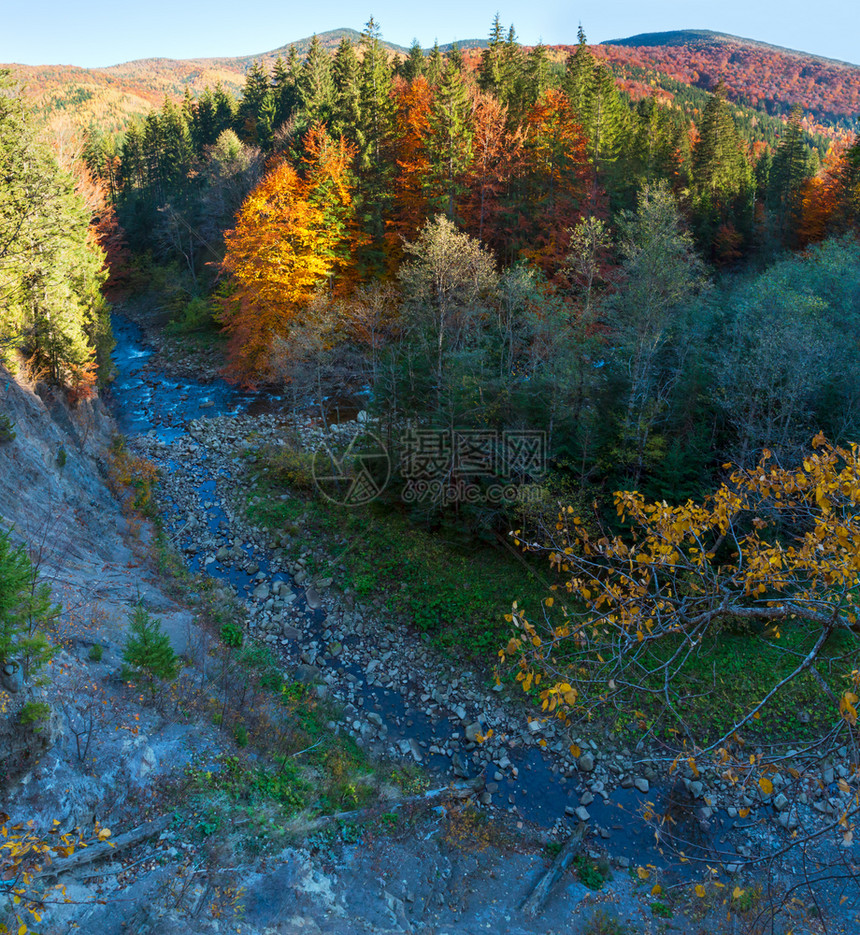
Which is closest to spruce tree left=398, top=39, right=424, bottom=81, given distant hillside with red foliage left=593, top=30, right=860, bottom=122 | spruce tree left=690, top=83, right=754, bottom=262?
spruce tree left=690, top=83, right=754, bottom=262

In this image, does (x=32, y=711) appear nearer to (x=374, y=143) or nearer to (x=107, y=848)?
(x=107, y=848)

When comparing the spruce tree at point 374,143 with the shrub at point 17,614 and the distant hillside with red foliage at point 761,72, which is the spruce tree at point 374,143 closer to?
the shrub at point 17,614

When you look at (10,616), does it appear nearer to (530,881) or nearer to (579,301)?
(530,881)

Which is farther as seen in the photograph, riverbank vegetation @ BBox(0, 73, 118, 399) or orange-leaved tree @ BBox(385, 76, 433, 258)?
orange-leaved tree @ BBox(385, 76, 433, 258)

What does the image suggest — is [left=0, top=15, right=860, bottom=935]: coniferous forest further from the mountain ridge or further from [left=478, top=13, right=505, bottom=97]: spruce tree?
the mountain ridge

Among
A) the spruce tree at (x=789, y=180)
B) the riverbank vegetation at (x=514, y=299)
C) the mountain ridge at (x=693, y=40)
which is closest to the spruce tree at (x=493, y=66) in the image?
the riverbank vegetation at (x=514, y=299)

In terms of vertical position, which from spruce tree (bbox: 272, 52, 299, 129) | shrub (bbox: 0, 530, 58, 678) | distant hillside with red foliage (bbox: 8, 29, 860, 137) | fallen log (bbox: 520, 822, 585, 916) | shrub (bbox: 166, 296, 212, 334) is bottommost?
fallen log (bbox: 520, 822, 585, 916)

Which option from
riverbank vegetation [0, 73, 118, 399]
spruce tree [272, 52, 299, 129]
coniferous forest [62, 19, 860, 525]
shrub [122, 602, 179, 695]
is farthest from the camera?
spruce tree [272, 52, 299, 129]

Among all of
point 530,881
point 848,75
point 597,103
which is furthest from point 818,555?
point 848,75
